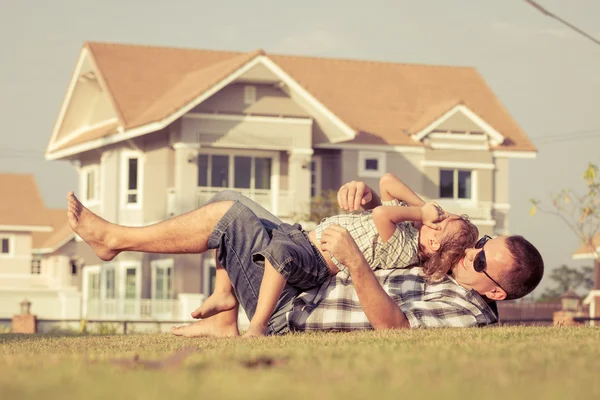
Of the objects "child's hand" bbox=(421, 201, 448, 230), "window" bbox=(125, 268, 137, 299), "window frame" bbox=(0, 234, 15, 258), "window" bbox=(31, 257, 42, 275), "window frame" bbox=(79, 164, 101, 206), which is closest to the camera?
"child's hand" bbox=(421, 201, 448, 230)

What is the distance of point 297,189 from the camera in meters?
39.0

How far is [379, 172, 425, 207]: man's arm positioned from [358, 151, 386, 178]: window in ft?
107

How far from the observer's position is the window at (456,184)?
138 feet

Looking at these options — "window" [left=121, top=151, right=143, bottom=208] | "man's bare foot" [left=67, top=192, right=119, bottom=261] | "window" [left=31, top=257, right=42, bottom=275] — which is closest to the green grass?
"man's bare foot" [left=67, top=192, right=119, bottom=261]

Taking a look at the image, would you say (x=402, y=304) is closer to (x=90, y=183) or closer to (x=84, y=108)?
(x=90, y=183)

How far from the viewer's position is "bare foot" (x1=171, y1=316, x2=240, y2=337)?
7.91m

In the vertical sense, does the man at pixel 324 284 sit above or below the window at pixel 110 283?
above

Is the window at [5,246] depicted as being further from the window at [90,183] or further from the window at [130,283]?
the window at [130,283]

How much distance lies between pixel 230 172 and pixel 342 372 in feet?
114

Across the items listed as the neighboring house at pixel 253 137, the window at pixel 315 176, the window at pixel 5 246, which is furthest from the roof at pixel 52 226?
the window at pixel 315 176

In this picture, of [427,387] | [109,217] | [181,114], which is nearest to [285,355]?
[427,387]

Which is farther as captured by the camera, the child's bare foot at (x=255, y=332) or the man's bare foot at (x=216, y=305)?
the man's bare foot at (x=216, y=305)

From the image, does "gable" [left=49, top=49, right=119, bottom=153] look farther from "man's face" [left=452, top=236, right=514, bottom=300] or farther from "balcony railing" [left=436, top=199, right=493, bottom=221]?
"man's face" [left=452, top=236, right=514, bottom=300]

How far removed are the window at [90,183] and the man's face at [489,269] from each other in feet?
116
